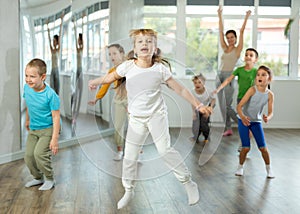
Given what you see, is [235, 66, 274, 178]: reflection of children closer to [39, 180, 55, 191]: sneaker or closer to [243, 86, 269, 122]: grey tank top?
[243, 86, 269, 122]: grey tank top

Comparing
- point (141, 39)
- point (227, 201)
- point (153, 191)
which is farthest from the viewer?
point (153, 191)

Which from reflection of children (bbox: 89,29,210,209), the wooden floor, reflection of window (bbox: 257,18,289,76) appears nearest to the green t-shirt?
the wooden floor

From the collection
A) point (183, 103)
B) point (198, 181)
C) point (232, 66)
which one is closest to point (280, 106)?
point (232, 66)

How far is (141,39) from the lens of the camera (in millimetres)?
2637

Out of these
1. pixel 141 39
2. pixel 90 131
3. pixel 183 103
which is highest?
pixel 141 39

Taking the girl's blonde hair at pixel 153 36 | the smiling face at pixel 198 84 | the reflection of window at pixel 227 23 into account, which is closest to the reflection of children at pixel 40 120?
the girl's blonde hair at pixel 153 36

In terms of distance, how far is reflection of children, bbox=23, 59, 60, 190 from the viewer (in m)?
3.52

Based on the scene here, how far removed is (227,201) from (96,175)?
1191mm

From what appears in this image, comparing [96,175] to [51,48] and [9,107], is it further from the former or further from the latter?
[51,48]

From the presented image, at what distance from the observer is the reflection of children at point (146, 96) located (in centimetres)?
265

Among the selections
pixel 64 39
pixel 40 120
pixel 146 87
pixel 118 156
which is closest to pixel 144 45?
pixel 146 87

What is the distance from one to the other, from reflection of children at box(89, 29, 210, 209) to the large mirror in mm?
1673

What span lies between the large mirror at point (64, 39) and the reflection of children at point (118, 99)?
1360 millimetres

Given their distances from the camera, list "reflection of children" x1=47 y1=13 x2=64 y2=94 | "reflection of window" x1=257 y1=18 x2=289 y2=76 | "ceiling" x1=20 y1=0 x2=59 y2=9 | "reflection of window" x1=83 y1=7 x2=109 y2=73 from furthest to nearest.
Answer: "reflection of window" x1=257 y1=18 x2=289 y2=76 < "reflection of window" x1=83 y1=7 x2=109 y2=73 < "reflection of children" x1=47 y1=13 x2=64 y2=94 < "ceiling" x1=20 y1=0 x2=59 y2=9
